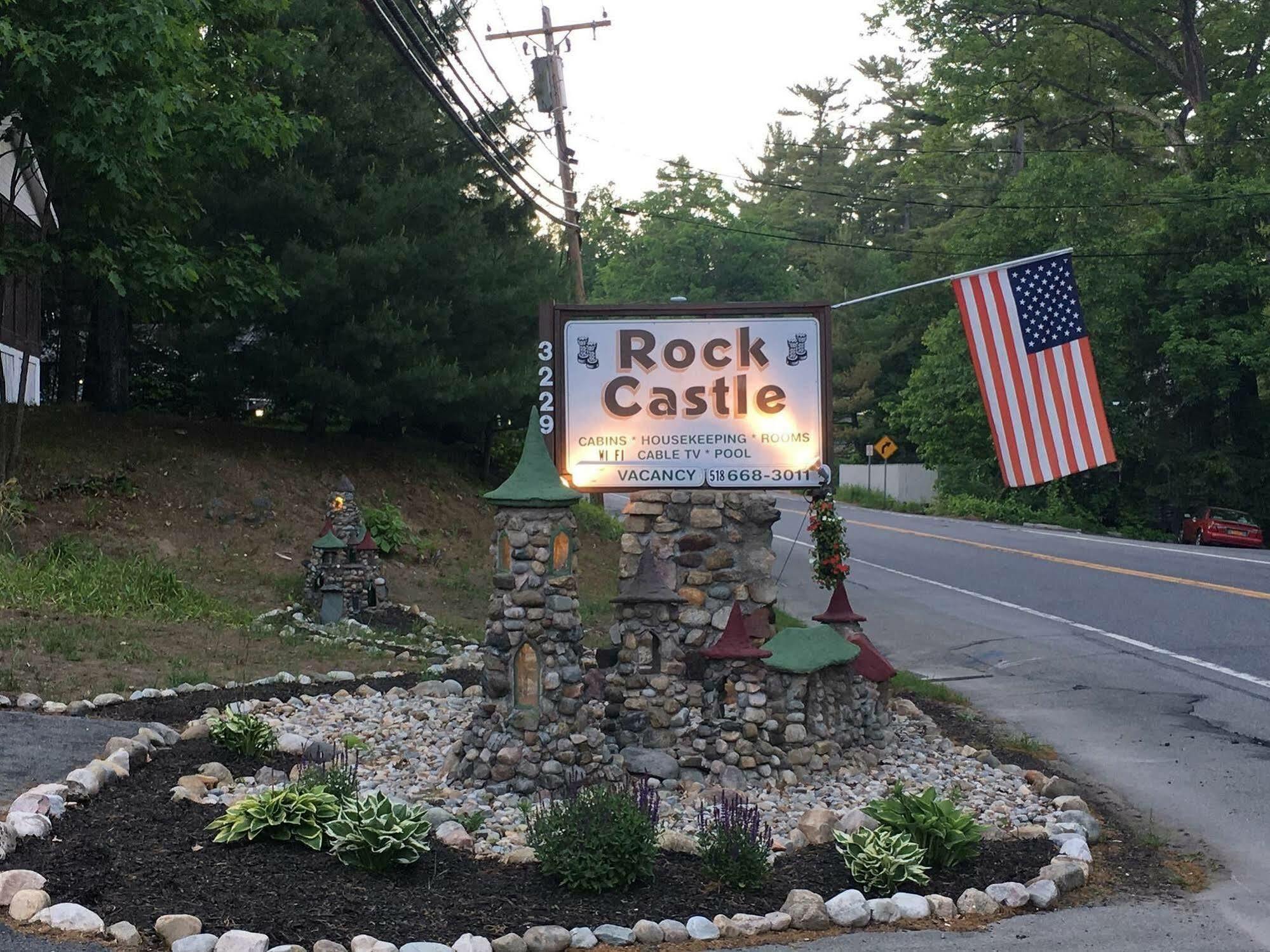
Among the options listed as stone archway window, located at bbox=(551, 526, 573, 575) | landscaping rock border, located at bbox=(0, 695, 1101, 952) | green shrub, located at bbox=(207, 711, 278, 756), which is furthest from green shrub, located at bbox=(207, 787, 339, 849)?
stone archway window, located at bbox=(551, 526, 573, 575)

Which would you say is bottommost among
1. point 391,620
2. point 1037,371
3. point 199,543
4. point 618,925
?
point 618,925

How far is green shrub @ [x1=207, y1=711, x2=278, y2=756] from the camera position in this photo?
904cm

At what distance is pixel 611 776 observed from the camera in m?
8.39

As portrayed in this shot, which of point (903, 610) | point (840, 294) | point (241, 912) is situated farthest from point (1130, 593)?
point (840, 294)

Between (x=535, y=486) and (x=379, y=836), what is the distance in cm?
265

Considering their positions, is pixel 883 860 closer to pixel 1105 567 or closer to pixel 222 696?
pixel 222 696

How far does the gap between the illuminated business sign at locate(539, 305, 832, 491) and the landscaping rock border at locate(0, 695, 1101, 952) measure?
3.85m

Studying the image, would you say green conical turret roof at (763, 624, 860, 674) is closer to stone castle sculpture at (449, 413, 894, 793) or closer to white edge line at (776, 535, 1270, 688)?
stone castle sculpture at (449, 413, 894, 793)

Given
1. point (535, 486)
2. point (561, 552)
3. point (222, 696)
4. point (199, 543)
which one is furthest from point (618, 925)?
point (199, 543)

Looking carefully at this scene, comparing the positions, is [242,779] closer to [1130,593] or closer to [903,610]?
[903,610]

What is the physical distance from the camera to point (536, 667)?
27.0 feet

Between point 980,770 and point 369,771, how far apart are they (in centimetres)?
450

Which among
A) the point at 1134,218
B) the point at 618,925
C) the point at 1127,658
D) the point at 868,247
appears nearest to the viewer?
the point at 618,925

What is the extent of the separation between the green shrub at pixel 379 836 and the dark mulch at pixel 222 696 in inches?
153
